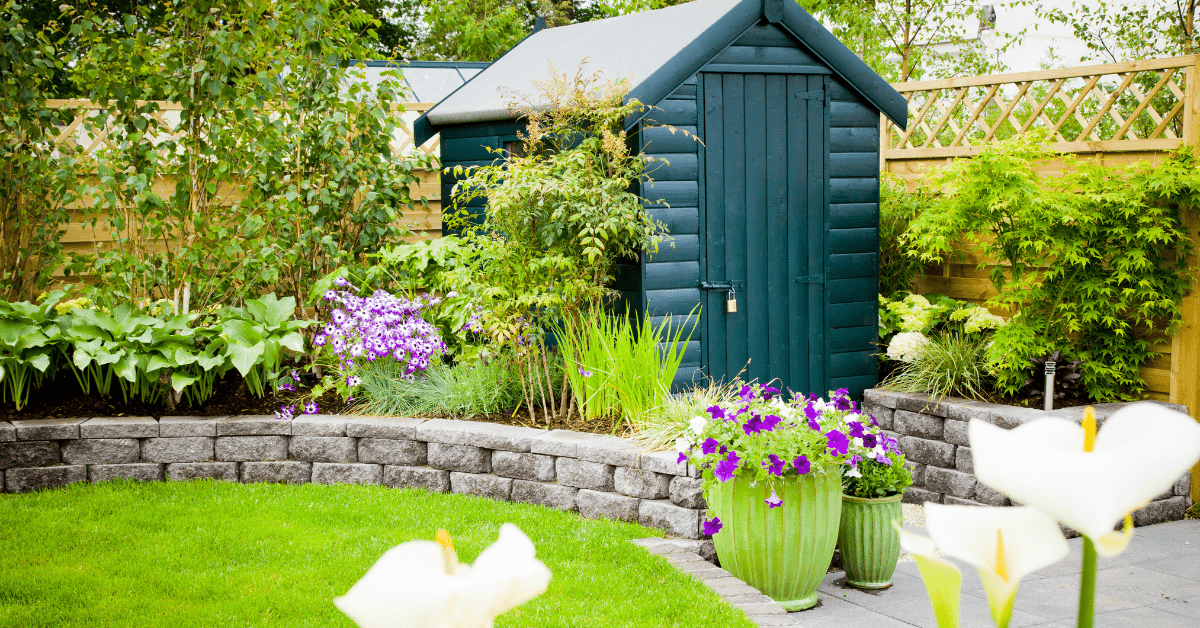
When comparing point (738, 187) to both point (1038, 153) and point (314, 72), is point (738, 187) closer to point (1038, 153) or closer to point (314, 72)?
point (1038, 153)

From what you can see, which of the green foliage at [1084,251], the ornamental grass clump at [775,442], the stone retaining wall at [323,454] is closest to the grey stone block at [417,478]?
the stone retaining wall at [323,454]

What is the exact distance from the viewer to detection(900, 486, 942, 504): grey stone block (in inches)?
215

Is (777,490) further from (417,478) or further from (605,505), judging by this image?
(417,478)

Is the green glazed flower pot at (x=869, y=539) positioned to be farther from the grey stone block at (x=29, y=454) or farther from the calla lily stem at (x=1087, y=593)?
the grey stone block at (x=29, y=454)

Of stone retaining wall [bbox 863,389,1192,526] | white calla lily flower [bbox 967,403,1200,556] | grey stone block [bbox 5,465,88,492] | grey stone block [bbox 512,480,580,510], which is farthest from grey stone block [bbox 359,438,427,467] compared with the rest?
white calla lily flower [bbox 967,403,1200,556]

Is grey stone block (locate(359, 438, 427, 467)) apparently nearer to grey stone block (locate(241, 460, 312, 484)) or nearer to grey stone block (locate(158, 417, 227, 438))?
grey stone block (locate(241, 460, 312, 484))

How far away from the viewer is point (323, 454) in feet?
16.6

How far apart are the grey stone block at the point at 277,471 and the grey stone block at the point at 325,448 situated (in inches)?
2.3

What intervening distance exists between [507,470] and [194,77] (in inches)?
119

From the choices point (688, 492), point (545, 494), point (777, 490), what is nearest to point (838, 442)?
point (777, 490)

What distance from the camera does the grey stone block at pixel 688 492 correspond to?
413 centimetres

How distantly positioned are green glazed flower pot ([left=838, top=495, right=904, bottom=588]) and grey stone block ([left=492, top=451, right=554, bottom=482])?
1401mm

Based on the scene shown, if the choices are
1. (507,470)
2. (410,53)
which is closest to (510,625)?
(507,470)

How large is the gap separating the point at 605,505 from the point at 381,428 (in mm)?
1313
